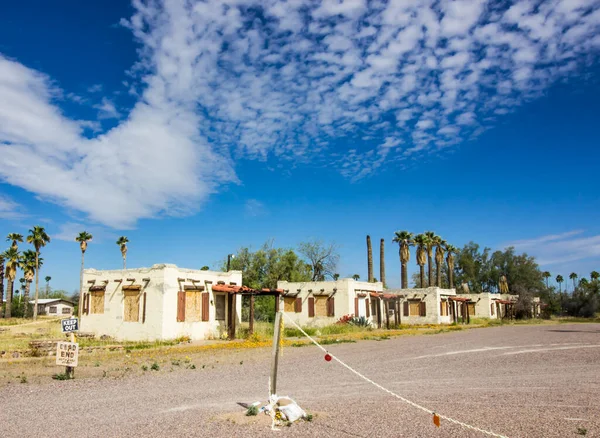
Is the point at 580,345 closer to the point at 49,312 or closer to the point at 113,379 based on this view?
the point at 113,379

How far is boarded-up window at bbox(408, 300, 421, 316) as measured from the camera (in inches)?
1663

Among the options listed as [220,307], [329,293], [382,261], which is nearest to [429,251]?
[382,261]

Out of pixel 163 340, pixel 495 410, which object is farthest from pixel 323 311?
pixel 495 410

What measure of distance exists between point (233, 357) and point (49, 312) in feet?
195

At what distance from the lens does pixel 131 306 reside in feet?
78.3

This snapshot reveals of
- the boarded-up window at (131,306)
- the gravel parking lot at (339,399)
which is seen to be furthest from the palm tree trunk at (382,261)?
the gravel parking lot at (339,399)

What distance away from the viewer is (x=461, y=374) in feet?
40.7

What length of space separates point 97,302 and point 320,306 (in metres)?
14.6

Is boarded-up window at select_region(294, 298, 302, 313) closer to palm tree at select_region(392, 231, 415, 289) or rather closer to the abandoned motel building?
the abandoned motel building

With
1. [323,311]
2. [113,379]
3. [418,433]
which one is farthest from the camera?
[323,311]

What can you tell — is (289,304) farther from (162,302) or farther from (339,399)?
(339,399)

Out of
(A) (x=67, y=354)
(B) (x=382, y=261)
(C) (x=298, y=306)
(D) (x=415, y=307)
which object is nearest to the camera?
(A) (x=67, y=354)

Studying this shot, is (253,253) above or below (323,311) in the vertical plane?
above

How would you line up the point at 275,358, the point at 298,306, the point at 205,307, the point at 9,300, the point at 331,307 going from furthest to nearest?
the point at 9,300 < the point at 298,306 < the point at 331,307 < the point at 205,307 < the point at 275,358
